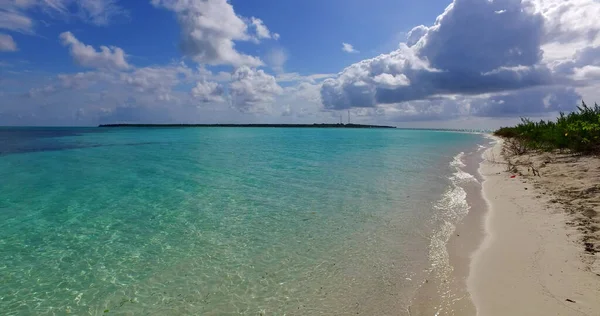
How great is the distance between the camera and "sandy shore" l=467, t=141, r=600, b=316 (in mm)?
5141

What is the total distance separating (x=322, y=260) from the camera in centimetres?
724

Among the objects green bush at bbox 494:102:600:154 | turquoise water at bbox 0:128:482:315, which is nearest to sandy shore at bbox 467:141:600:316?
turquoise water at bbox 0:128:482:315

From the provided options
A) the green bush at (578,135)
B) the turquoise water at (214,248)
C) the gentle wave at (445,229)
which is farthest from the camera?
the green bush at (578,135)

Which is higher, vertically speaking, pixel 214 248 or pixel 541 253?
pixel 541 253

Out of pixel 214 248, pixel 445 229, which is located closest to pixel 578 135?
pixel 445 229

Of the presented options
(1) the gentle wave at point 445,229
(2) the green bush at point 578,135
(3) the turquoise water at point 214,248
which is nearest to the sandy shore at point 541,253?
(1) the gentle wave at point 445,229

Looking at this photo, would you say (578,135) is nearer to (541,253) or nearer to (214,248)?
(541,253)

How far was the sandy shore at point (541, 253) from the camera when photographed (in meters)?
5.14

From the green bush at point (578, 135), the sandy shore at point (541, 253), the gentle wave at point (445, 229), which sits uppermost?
the green bush at point (578, 135)

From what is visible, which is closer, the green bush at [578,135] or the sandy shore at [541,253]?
the sandy shore at [541,253]

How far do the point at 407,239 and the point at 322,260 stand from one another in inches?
103

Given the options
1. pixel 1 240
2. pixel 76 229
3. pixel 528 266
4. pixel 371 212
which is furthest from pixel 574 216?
pixel 1 240

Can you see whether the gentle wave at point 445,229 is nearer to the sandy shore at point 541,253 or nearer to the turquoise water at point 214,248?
the turquoise water at point 214,248

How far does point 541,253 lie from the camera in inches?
275
